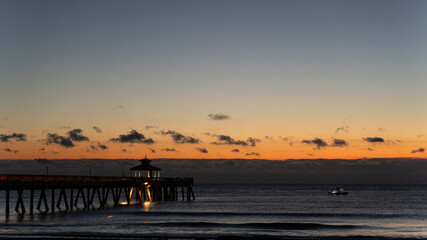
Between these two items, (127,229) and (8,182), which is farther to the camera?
(8,182)

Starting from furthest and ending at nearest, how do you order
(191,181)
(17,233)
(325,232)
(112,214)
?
(191,181) → (112,214) → (325,232) → (17,233)

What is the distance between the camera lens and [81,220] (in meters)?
57.2

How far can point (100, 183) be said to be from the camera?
74.4 m

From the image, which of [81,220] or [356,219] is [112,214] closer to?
[81,220]

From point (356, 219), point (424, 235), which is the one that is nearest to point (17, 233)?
point (424, 235)

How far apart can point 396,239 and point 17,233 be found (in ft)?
94.6

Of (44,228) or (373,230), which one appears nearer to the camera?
(44,228)

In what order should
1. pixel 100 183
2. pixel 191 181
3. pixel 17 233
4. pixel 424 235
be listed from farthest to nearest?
pixel 191 181, pixel 100 183, pixel 424 235, pixel 17 233

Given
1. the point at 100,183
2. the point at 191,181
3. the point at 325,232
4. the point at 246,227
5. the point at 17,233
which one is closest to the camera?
the point at 17,233

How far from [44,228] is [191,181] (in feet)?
189

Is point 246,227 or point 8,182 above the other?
point 8,182

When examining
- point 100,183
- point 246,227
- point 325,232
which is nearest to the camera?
point 325,232

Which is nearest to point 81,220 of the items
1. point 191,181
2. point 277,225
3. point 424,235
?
point 277,225

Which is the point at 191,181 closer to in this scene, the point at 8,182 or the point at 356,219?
the point at 356,219
